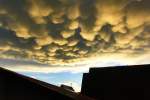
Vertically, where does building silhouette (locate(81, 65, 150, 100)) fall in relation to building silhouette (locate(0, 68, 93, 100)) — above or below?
above

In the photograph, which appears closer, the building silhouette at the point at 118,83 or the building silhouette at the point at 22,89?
the building silhouette at the point at 22,89

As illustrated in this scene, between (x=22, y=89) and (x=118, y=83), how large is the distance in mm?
12111

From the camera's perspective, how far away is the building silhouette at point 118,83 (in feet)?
67.5

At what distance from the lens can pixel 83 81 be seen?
2525cm

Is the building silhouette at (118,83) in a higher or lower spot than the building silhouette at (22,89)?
higher

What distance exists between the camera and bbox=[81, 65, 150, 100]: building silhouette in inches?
810

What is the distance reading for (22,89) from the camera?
1225 centimetres

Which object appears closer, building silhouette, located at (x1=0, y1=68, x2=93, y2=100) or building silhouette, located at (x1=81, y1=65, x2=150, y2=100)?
building silhouette, located at (x1=0, y1=68, x2=93, y2=100)

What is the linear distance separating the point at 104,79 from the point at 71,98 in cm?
1260

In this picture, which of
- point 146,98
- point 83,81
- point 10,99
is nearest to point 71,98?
point 10,99

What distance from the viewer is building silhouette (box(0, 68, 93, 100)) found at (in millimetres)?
11969

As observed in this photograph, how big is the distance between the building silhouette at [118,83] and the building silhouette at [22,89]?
33.5ft

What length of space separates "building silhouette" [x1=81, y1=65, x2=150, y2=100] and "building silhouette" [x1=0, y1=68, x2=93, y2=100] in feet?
33.5

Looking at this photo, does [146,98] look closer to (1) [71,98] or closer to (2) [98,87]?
(2) [98,87]
